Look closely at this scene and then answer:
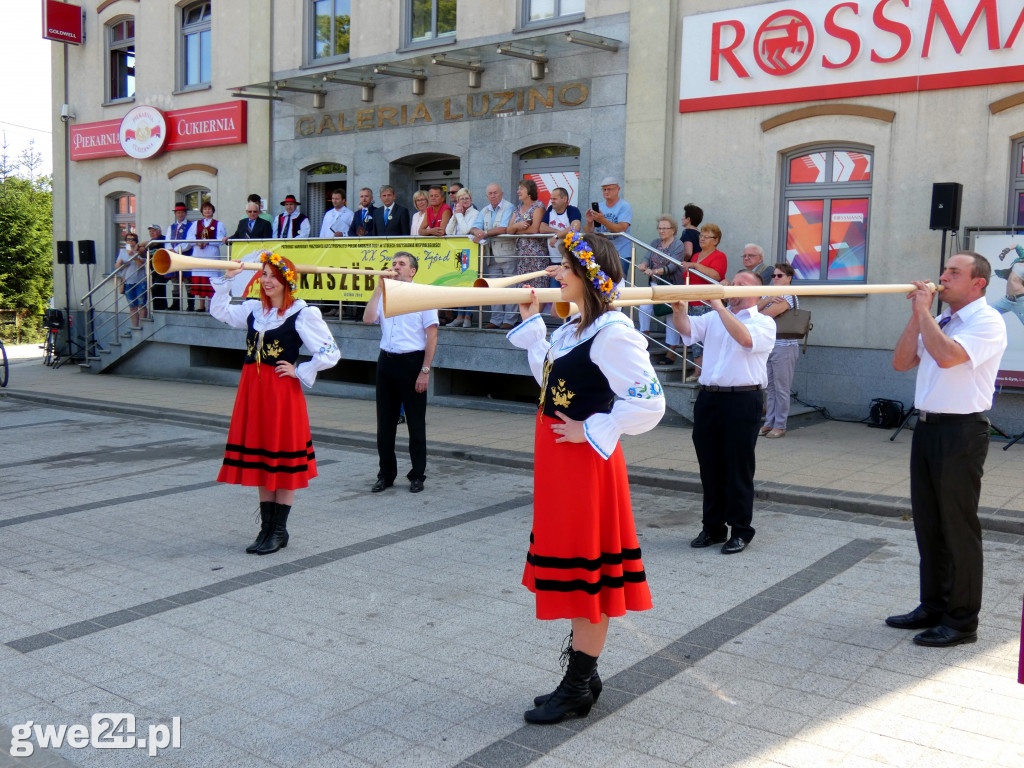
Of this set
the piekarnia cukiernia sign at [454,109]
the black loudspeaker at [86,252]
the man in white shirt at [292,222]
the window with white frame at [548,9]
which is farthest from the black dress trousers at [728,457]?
the black loudspeaker at [86,252]

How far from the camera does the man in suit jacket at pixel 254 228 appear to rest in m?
17.3

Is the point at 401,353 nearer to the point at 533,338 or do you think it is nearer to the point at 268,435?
the point at 268,435

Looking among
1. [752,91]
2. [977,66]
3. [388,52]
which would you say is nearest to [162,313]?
[388,52]

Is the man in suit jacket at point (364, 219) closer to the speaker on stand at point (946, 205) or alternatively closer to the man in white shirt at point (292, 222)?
the man in white shirt at point (292, 222)

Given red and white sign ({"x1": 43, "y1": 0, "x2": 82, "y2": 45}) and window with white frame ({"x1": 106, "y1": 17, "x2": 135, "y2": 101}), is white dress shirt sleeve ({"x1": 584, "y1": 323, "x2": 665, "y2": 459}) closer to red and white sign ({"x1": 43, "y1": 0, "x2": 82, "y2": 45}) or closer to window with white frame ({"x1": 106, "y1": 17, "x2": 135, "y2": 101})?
window with white frame ({"x1": 106, "y1": 17, "x2": 135, "y2": 101})

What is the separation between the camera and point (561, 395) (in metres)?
3.99

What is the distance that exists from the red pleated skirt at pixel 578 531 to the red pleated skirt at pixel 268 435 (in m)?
2.93

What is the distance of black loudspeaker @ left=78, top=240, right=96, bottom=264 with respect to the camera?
21.7 meters

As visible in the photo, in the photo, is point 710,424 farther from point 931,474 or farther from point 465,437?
point 465,437

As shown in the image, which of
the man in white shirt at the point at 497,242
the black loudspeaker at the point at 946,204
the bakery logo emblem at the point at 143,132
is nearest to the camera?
the black loudspeaker at the point at 946,204

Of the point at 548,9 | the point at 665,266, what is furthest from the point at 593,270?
the point at 548,9

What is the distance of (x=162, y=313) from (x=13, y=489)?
10.4 metres

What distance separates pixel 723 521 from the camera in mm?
6809

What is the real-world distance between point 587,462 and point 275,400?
10.5ft
